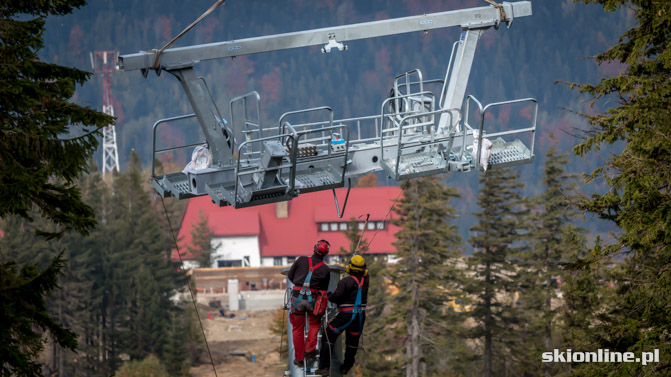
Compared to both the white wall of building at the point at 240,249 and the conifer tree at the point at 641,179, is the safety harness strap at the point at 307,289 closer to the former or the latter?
the conifer tree at the point at 641,179

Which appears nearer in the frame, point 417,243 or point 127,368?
point 417,243

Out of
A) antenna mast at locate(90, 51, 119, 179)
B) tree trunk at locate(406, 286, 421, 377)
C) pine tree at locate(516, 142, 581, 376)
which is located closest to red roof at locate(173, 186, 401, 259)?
antenna mast at locate(90, 51, 119, 179)

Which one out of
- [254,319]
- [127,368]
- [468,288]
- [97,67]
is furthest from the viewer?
[97,67]

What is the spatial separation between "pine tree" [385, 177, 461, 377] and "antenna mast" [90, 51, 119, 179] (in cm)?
5659

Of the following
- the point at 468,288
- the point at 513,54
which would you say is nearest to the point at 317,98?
the point at 513,54

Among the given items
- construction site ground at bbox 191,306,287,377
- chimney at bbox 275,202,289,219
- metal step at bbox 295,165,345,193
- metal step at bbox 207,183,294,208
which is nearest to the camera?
metal step at bbox 207,183,294,208

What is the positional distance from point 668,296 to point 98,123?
372 inches

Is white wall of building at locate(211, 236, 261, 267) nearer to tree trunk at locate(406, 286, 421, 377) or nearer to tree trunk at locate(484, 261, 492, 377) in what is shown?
tree trunk at locate(484, 261, 492, 377)

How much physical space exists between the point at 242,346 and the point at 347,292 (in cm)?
5413

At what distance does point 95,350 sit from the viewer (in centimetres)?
6059

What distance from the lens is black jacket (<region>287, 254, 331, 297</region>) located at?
563 inches

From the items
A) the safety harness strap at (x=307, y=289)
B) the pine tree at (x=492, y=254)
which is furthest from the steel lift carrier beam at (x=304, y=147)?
the pine tree at (x=492, y=254)

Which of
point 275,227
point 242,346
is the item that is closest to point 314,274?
point 242,346

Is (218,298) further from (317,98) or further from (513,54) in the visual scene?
(513,54)
